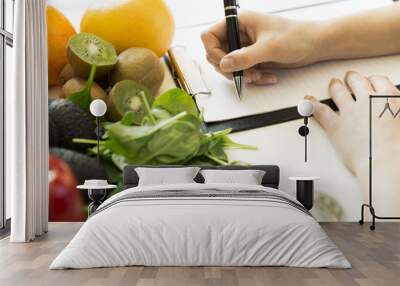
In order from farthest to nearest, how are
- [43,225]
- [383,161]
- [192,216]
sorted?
1. [383,161]
2. [43,225]
3. [192,216]

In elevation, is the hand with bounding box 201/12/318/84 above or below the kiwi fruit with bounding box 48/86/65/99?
above

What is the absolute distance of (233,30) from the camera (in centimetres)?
625

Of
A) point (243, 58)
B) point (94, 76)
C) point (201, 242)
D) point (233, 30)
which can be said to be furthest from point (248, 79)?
point (201, 242)

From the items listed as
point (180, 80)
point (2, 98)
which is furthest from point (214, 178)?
point (2, 98)

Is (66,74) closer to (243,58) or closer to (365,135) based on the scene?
(243,58)

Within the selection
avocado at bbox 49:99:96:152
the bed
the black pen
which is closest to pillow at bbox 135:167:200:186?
avocado at bbox 49:99:96:152

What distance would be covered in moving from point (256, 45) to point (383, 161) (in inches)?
73.0

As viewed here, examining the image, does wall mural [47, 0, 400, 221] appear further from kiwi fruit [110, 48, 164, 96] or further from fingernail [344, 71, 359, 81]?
fingernail [344, 71, 359, 81]

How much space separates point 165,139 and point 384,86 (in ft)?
8.02

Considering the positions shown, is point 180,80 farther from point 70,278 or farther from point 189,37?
point 70,278

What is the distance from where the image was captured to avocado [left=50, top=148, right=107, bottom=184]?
625cm

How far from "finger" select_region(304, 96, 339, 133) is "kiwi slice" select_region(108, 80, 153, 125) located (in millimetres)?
Answer: 1803

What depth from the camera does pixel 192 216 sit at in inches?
158

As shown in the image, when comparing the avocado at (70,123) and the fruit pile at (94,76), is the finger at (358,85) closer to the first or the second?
the fruit pile at (94,76)
